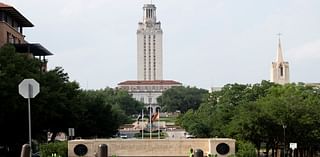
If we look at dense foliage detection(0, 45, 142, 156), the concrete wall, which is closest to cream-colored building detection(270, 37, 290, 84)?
dense foliage detection(0, 45, 142, 156)

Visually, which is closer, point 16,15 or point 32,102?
point 32,102

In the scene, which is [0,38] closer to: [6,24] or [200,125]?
[6,24]

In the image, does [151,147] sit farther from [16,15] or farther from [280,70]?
[280,70]

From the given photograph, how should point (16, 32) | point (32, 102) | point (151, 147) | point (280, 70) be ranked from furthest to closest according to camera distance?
point (280, 70) → point (16, 32) → point (32, 102) → point (151, 147)

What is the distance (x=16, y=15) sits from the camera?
80.0m

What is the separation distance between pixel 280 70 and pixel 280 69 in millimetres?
461

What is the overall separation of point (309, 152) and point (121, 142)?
32332 mm

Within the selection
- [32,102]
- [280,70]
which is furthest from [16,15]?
[280,70]

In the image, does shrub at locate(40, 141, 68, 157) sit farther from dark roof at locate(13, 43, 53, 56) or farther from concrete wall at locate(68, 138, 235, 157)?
dark roof at locate(13, 43, 53, 56)

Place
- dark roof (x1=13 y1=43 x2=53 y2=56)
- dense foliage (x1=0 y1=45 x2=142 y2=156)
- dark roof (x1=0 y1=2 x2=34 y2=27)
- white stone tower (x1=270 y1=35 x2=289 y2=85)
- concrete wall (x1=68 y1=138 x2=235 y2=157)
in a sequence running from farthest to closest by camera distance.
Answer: white stone tower (x1=270 y1=35 x2=289 y2=85) < dark roof (x1=13 y1=43 x2=53 y2=56) < dark roof (x1=0 y1=2 x2=34 y2=27) < dense foliage (x1=0 y1=45 x2=142 y2=156) < concrete wall (x1=68 y1=138 x2=235 y2=157)

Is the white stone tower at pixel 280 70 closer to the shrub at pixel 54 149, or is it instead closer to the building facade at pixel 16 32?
the building facade at pixel 16 32

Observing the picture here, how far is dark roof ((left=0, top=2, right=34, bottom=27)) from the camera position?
7481 centimetres

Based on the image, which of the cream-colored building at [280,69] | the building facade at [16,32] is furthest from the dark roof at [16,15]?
the cream-colored building at [280,69]

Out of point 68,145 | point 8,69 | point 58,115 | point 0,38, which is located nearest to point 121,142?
point 68,145
